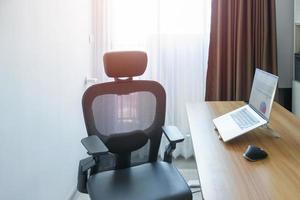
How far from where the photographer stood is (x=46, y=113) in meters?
2.26

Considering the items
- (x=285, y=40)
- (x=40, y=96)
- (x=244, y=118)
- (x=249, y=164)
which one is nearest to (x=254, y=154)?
(x=249, y=164)

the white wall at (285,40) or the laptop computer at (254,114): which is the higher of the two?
the white wall at (285,40)

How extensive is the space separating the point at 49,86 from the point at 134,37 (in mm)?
1352

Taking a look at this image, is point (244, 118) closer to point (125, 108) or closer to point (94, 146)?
point (125, 108)

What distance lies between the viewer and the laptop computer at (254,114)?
6.24 ft

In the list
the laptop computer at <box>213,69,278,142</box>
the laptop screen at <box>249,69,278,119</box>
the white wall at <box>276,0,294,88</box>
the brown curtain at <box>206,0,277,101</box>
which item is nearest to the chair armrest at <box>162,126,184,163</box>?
the laptop computer at <box>213,69,278,142</box>

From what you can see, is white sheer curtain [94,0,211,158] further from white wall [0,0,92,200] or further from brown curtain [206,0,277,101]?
white wall [0,0,92,200]

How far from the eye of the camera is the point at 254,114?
82.3 inches

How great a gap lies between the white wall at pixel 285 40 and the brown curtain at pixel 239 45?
0.59ft

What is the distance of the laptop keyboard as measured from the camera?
1.97 metres

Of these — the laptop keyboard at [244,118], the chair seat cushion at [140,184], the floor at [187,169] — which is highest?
the laptop keyboard at [244,118]

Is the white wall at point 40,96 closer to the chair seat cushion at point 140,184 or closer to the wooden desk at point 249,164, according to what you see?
the chair seat cushion at point 140,184

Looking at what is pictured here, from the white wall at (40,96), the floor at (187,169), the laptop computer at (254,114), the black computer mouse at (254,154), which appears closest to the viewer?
the black computer mouse at (254,154)

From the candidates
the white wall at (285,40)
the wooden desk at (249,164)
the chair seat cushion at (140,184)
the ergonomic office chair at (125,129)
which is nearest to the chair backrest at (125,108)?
the ergonomic office chair at (125,129)
